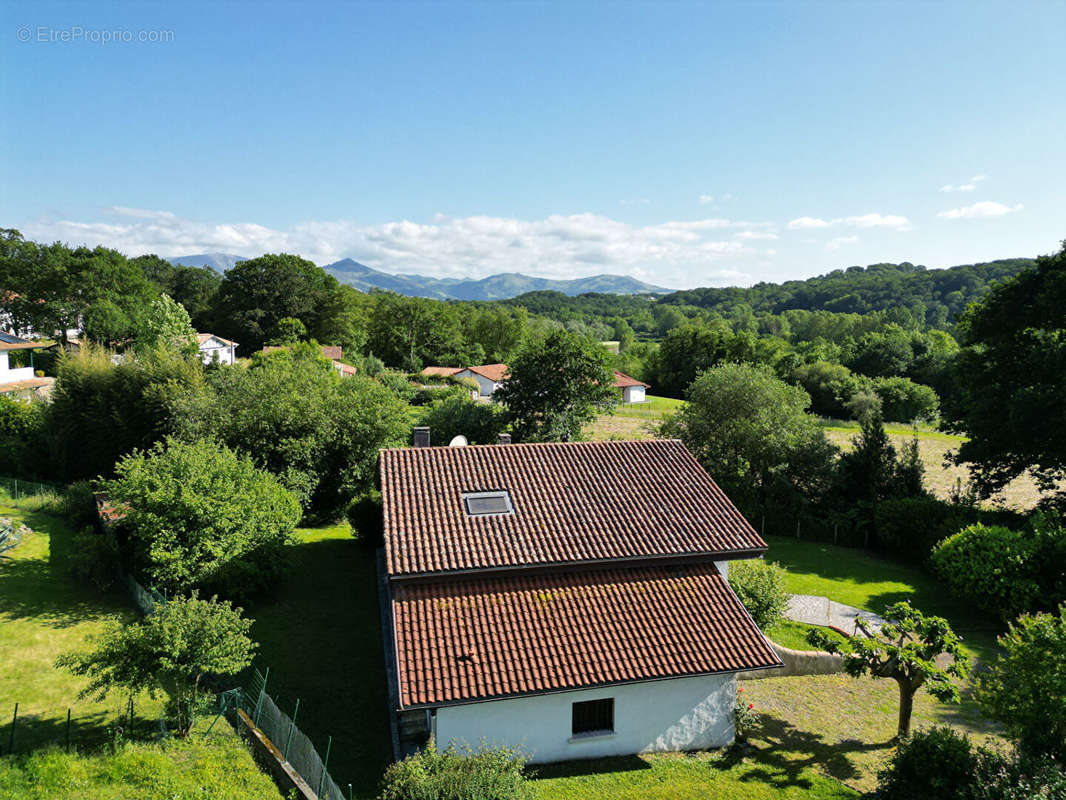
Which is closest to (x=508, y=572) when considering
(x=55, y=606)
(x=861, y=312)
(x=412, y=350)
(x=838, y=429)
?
(x=55, y=606)

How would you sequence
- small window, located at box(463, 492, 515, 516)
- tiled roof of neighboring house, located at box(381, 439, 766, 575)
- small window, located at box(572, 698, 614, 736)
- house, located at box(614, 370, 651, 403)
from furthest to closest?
1. house, located at box(614, 370, 651, 403)
2. small window, located at box(463, 492, 515, 516)
3. tiled roof of neighboring house, located at box(381, 439, 766, 575)
4. small window, located at box(572, 698, 614, 736)

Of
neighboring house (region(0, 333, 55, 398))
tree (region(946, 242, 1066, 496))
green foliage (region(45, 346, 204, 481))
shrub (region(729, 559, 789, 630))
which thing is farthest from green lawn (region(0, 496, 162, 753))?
tree (region(946, 242, 1066, 496))

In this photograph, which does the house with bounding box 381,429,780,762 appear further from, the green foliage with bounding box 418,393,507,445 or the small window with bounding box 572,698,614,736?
the green foliage with bounding box 418,393,507,445

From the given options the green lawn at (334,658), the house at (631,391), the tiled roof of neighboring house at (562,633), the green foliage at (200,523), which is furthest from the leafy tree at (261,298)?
the tiled roof of neighboring house at (562,633)

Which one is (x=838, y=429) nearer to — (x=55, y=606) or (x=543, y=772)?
(x=543, y=772)

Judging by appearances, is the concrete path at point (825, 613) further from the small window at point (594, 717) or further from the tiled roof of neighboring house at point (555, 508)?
the small window at point (594, 717)

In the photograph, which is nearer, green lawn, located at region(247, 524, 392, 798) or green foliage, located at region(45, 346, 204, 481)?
green lawn, located at region(247, 524, 392, 798)
